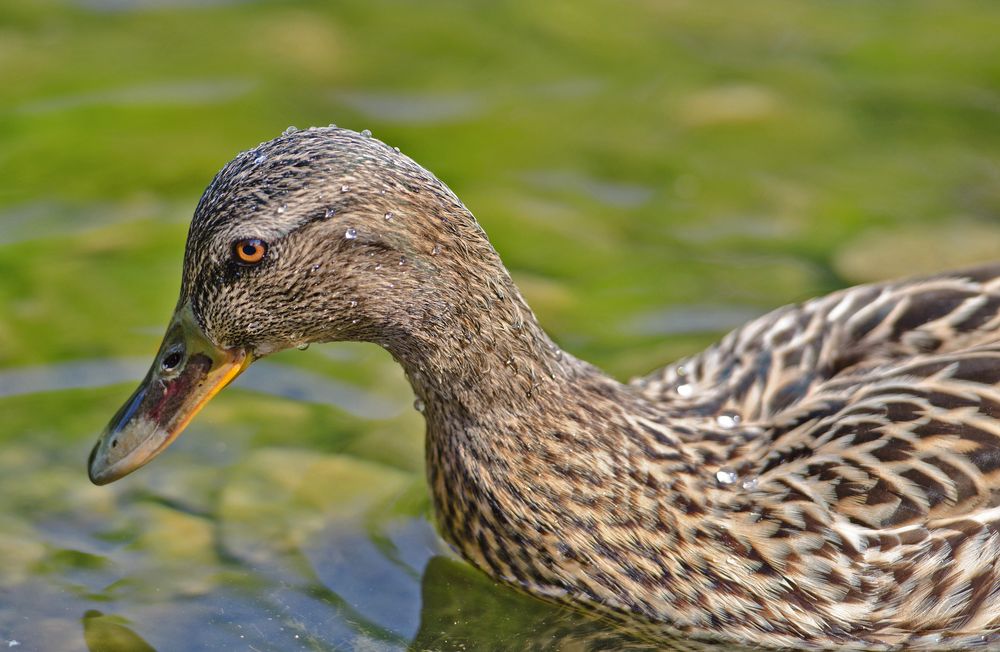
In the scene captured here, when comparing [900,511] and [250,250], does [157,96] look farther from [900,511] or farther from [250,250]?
[900,511]

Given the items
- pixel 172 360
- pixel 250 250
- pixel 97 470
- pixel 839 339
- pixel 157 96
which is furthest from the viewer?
pixel 157 96

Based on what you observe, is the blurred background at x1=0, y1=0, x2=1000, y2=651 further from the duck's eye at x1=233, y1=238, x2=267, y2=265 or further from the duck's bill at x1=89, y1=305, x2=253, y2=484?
the duck's eye at x1=233, y1=238, x2=267, y2=265

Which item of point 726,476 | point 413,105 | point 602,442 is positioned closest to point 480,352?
point 602,442

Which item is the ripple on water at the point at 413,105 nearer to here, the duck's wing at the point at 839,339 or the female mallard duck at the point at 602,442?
the duck's wing at the point at 839,339

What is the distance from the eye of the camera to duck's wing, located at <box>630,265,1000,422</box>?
6.45 m


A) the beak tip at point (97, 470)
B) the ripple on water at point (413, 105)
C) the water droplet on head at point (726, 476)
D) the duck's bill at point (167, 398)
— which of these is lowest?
the beak tip at point (97, 470)

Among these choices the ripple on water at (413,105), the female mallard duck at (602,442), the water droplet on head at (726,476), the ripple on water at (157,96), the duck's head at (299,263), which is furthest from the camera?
the ripple on water at (413,105)

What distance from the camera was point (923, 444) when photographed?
596cm

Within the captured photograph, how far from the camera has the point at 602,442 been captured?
6.16m

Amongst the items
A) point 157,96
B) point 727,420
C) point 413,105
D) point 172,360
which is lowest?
point 172,360

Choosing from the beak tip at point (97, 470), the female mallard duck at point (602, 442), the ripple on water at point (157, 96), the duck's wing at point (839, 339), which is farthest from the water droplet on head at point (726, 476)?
the ripple on water at point (157, 96)

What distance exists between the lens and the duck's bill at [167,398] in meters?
5.88

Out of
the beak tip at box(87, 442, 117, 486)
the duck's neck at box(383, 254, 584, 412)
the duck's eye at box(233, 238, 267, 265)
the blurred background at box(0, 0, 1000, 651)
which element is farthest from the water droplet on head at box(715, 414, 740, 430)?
the beak tip at box(87, 442, 117, 486)

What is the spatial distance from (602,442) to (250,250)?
1.57 metres
